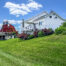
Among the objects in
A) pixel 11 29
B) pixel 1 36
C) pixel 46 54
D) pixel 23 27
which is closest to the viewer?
pixel 46 54

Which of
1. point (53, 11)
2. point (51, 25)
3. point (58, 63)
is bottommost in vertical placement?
point (58, 63)

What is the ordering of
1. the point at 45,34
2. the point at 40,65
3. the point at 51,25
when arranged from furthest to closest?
the point at 51,25 < the point at 45,34 < the point at 40,65

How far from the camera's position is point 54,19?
38.2 m

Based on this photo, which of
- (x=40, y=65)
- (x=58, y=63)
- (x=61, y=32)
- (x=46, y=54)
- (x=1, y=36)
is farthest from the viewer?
(x=1, y=36)

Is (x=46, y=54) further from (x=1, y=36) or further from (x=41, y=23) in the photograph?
(x=1, y=36)

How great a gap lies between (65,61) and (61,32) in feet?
54.9

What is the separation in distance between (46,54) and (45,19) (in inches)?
974

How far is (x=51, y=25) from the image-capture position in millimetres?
38000

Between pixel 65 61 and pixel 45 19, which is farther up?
pixel 45 19

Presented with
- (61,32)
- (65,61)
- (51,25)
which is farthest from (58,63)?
(51,25)

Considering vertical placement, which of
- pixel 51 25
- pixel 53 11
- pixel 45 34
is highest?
pixel 53 11

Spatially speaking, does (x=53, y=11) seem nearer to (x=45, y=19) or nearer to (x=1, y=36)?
(x=45, y=19)

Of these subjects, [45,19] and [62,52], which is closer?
[62,52]

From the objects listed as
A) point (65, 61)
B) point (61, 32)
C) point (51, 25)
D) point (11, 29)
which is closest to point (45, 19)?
point (51, 25)
